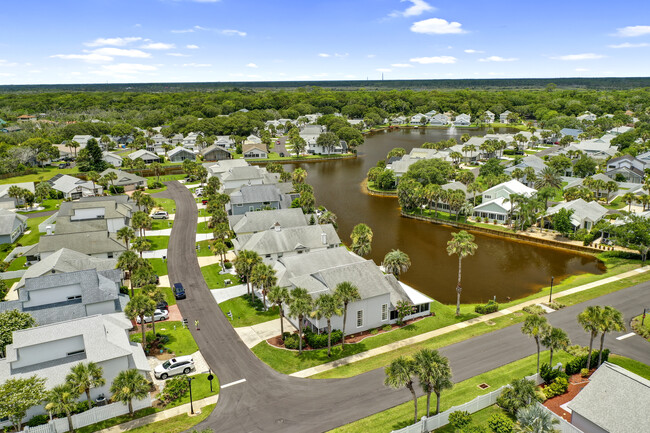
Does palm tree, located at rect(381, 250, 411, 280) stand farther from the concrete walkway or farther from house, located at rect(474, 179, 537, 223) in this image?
house, located at rect(474, 179, 537, 223)

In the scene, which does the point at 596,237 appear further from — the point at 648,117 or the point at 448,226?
the point at 648,117

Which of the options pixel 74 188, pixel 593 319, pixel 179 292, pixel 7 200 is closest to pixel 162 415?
pixel 179 292

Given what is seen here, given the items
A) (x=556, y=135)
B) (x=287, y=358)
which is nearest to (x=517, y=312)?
(x=287, y=358)

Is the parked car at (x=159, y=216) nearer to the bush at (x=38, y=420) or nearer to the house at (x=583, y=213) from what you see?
the bush at (x=38, y=420)

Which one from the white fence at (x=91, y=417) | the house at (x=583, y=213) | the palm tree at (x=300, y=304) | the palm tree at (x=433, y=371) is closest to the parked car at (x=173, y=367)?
the white fence at (x=91, y=417)

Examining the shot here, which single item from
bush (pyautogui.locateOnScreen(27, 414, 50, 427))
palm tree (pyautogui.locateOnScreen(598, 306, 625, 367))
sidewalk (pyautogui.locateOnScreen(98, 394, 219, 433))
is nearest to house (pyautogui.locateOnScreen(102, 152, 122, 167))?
bush (pyautogui.locateOnScreen(27, 414, 50, 427))

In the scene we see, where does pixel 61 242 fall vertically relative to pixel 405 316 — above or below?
above
